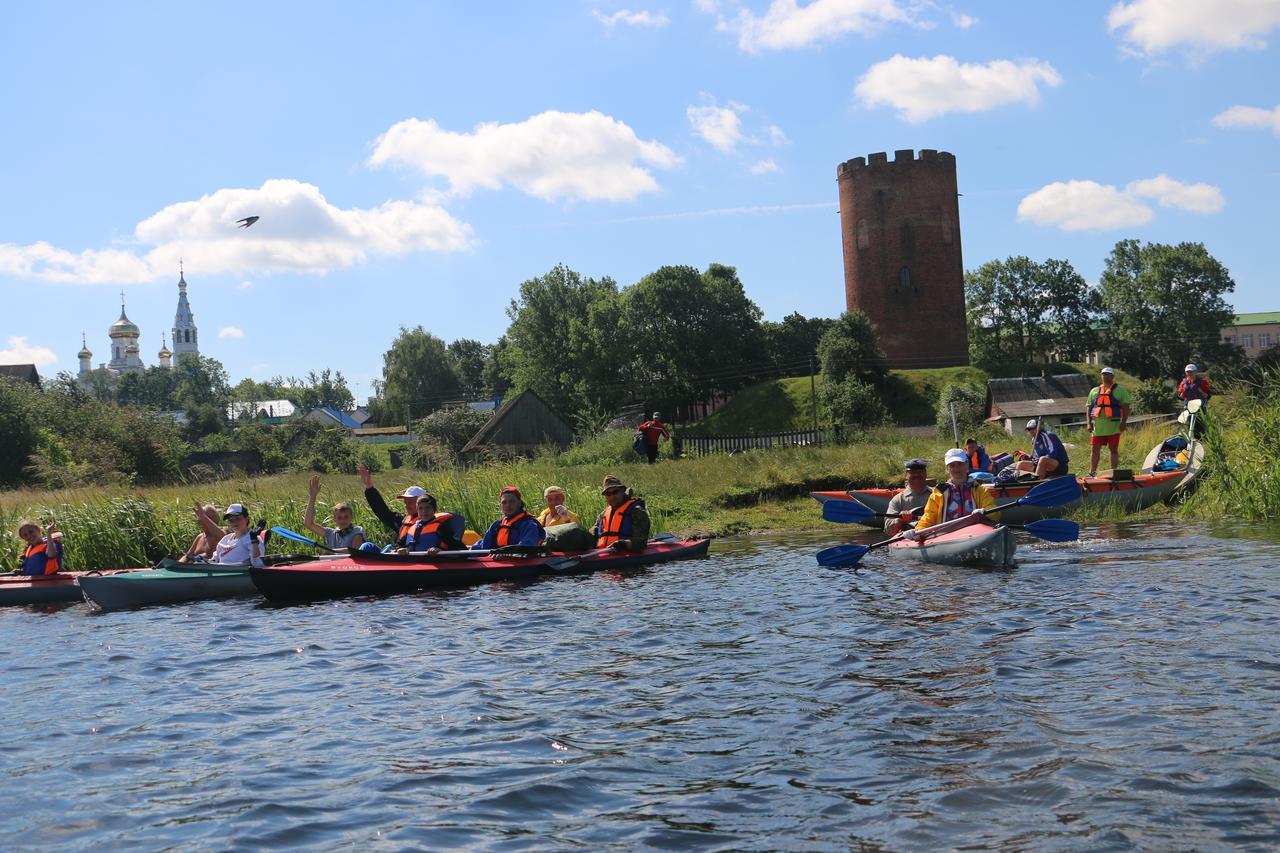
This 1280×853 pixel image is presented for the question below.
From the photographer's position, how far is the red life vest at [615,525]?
44.8 ft

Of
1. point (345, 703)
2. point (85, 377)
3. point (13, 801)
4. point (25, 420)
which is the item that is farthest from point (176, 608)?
point (85, 377)

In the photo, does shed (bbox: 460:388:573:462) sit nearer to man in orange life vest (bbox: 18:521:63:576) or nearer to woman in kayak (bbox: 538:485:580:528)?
man in orange life vest (bbox: 18:521:63:576)

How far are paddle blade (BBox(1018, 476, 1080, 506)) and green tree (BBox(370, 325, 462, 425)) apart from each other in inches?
3069

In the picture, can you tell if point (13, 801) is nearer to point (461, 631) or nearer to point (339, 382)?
point (461, 631)

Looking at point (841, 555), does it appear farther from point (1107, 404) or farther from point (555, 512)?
point (1107, 404)

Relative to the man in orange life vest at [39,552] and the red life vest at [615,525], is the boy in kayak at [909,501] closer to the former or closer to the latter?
the red life vest at [615,525]

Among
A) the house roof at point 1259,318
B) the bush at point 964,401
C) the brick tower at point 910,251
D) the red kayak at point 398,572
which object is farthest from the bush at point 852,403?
the house roof at point 1259,318

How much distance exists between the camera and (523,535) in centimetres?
1330

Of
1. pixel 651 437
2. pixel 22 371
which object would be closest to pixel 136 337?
pixel 22 371

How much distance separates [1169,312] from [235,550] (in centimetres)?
7379

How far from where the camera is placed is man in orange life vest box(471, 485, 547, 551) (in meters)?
13.3

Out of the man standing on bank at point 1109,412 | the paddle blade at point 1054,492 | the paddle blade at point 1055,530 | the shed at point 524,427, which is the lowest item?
the paddle blade at point 1055,530

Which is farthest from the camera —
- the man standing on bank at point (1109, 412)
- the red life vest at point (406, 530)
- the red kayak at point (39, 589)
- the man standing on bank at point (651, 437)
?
the man standing on bank at point (651, 437)

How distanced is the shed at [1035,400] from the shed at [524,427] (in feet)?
64.5
